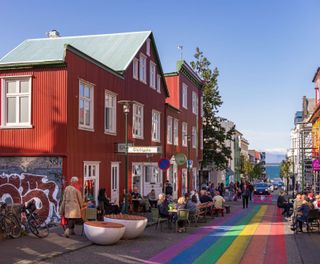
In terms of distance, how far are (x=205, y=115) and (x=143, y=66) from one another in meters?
24.4

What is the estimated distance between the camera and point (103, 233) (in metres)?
13.4

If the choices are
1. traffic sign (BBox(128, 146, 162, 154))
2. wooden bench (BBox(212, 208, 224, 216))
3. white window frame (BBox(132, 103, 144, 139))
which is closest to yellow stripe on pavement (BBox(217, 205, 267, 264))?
traffic sign (BBox(128, 146, 162, 154))

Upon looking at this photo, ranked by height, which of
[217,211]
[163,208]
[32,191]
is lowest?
[217,211]

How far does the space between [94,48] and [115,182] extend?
813 centimetres

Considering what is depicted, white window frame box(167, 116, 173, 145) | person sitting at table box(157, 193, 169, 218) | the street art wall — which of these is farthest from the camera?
white window frame box(167, 116, 173, 145)

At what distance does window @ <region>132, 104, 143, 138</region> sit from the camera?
26.1 metres

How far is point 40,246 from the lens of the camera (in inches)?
514

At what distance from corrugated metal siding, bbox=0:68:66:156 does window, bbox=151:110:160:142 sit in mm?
11882

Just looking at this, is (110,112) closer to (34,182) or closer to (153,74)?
(34,182)

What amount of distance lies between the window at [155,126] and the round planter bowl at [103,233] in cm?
1595

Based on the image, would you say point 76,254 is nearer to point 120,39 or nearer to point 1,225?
point 1,225

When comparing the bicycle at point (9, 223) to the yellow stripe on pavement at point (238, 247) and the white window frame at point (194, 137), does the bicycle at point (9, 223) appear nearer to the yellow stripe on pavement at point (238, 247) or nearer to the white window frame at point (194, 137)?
the yellow stripe on pavement at point (238, 247)

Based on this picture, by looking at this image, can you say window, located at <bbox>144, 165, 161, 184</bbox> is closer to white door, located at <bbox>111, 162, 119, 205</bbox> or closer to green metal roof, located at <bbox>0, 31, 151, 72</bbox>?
white door, located at <bbox>111, 162, 119, 205</bbox>

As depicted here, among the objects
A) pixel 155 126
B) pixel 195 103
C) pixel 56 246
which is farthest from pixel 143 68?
pixel 56 246
